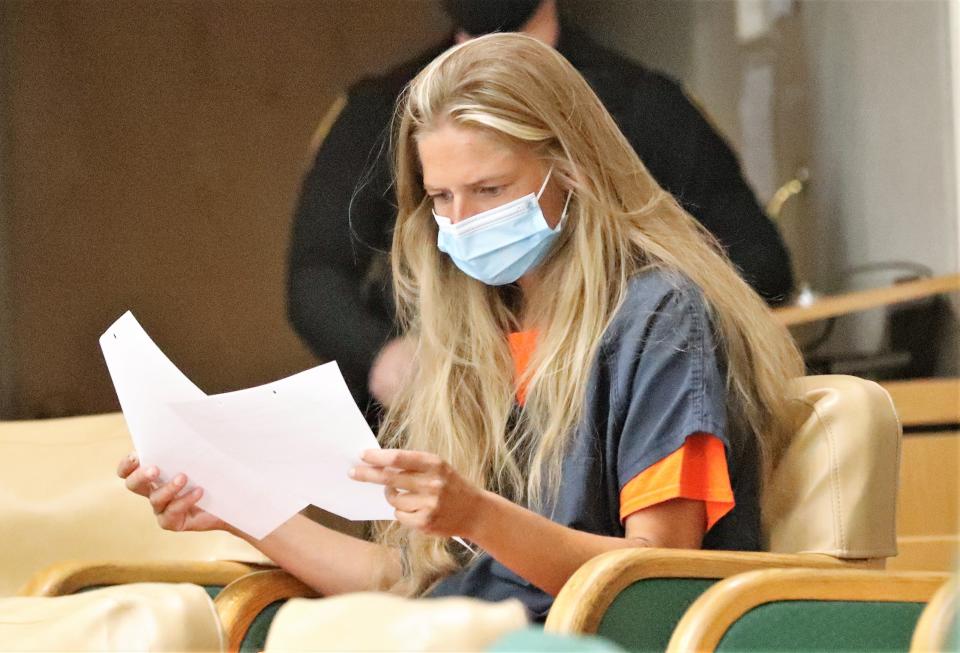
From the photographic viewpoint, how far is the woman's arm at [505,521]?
4.55ft

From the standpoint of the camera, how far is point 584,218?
1.70 meters

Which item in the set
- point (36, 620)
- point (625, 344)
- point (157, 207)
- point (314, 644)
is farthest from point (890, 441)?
point (157, 207)

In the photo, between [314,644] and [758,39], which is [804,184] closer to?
[758,39]

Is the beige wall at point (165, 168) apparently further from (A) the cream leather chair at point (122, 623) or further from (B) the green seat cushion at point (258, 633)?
(A) the cream leather chair at point (122, 623)

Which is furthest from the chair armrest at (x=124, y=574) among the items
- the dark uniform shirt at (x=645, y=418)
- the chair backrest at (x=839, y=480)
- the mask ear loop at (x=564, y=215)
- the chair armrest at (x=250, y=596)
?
the chair backrest at (x=839, y=480)

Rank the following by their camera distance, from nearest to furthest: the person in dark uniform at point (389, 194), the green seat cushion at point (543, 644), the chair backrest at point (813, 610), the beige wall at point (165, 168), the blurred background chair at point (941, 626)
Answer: the green seat cushion at point (543, 644) → the blurred background chair at point (941, 626) → the chair backrest at point (813, 610) → the person in dark uniform at point (389, 194) → the beige wall at point (165, 168)

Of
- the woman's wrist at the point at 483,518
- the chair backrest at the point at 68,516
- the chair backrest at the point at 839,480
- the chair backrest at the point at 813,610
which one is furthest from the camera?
the chair backrest at the point at 68,516

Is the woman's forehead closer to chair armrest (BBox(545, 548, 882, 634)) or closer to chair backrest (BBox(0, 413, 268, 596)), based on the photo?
chair armrest (BBox(545, 548, 882, 634))

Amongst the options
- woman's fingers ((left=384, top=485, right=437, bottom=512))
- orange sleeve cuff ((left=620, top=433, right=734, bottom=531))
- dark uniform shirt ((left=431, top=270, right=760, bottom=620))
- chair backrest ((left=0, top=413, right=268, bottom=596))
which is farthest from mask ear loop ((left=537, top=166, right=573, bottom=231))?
chair backrest ((left=0, top=413, right=268, bottom=596))

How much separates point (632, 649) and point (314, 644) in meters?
0.48

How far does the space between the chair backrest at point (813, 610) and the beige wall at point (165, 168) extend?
5.48ft

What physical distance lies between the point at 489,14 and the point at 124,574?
147 centimetres

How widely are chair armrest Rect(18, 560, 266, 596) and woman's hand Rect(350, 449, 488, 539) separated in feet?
1.71

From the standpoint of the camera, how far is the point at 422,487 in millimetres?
1390
